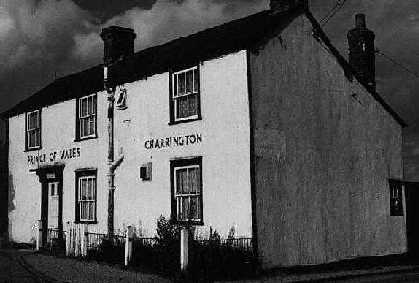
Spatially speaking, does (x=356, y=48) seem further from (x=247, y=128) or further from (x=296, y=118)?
(x=247, y=128)

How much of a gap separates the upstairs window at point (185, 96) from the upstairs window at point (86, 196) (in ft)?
15.0

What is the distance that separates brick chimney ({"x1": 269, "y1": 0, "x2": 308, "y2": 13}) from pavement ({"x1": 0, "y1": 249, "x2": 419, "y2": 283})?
741cm

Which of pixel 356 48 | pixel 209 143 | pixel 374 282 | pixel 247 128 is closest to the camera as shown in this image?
pixel 374 282

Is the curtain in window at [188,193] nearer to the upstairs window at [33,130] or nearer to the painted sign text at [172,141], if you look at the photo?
the painted sign text at [172,141]

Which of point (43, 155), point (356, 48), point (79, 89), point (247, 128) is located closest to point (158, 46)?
point (79, 89)

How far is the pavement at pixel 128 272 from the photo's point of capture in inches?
503

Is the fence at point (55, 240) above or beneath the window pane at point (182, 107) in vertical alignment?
beneath

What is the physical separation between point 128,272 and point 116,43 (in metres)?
11.0

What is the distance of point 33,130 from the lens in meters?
22.7

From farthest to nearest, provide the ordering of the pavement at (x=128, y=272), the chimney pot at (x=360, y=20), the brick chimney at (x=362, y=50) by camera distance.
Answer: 1. the chimney pot at (x=360, y=20)
2. the brick chimney at (x=362, y=50)
3. the pavement at (x=128, y=272)

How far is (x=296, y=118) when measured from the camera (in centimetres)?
1561

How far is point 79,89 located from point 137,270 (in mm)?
8572

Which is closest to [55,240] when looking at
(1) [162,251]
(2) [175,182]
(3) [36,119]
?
(3) [36,119]

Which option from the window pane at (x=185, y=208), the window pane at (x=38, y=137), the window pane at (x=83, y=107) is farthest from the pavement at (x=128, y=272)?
the window pane at (x=38, y=137)
